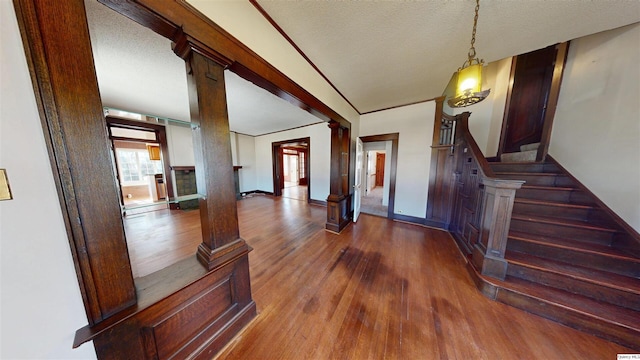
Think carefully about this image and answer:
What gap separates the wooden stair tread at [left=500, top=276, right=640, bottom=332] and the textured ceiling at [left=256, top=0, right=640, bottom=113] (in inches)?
97.4

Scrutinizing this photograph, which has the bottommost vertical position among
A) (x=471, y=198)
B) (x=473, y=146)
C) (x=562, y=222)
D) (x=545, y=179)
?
(x=562, y=222)

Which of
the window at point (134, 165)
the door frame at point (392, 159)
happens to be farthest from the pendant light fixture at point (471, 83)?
the window at point (134, 165)

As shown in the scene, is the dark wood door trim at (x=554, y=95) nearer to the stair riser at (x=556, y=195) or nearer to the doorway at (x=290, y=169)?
the stair riser at (x=556, y=195)

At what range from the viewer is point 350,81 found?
2508 mm

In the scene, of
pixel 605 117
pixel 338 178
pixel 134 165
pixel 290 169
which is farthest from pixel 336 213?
pixel 134 165

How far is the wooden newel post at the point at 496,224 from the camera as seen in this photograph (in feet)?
5.38

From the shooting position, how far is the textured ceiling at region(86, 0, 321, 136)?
1460 mm

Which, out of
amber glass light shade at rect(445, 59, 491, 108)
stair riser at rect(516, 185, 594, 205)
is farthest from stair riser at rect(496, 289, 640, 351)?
amber glass light shade at rect(445, 59, 491, 108)

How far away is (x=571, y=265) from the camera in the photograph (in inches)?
64.4

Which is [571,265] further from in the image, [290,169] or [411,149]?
[290,169]

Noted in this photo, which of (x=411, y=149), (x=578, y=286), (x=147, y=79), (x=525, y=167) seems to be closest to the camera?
(x=578, y=286)

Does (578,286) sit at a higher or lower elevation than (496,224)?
lower

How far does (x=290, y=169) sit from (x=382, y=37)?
26.8 ft

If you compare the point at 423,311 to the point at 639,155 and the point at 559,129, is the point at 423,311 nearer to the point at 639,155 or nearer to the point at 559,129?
the point at 639,155
